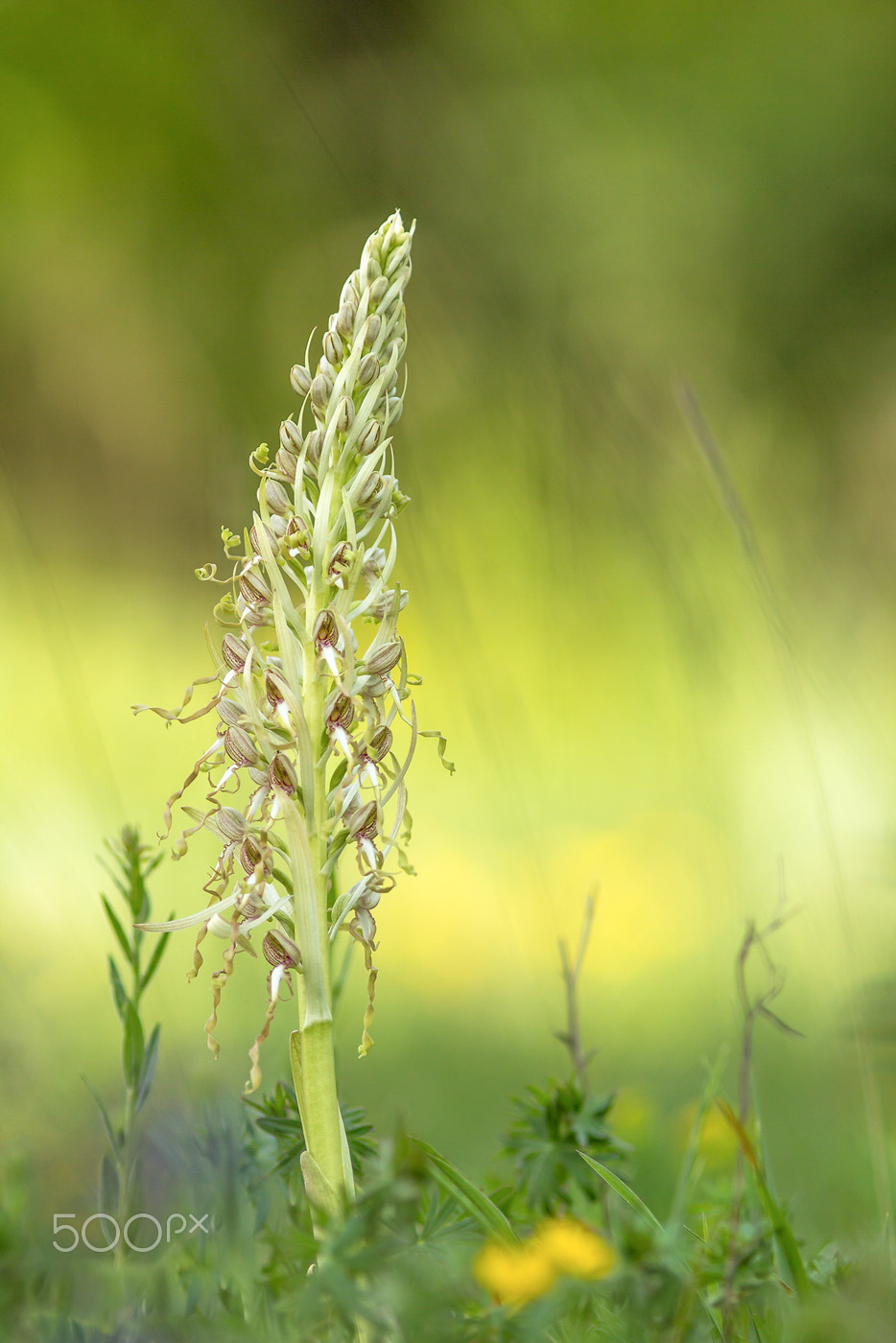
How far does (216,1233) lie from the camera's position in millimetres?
308

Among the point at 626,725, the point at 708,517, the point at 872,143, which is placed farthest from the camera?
the point at 872,143

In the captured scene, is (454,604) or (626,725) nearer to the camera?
(454,604)

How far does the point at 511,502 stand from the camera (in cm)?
143

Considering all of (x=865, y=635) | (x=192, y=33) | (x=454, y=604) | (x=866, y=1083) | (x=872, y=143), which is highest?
(x=192, y=33)

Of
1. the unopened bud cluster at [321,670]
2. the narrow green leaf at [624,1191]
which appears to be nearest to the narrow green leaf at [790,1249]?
the narrow green leaf at [624,1191]

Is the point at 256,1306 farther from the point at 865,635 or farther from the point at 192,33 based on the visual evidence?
the point at 192,33

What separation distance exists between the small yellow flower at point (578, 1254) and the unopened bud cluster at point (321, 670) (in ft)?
0.38

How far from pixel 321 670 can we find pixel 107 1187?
212mm

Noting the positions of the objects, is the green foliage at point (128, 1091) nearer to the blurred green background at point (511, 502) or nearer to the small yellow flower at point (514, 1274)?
the blurred green background at point (511, 502)

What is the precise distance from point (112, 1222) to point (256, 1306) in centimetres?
12

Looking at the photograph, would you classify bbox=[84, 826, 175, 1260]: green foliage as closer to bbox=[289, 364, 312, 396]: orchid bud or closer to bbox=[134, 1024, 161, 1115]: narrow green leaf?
bbox=[134, 1024, 161, 1115]: narrow green leaf

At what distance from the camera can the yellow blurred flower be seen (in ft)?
0.78

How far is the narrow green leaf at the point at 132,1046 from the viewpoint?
1.20 feet

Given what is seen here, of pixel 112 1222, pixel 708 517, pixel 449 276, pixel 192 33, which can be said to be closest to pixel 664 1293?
pixel 112 1222
